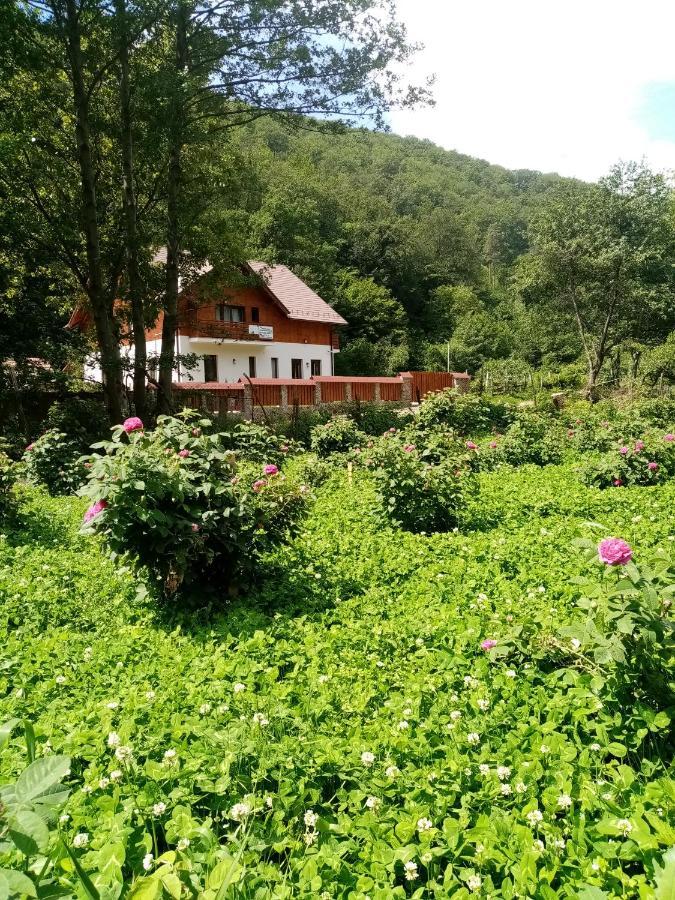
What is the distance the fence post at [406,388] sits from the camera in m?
21.0

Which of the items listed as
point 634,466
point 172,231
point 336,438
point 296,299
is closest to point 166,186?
point 172,231

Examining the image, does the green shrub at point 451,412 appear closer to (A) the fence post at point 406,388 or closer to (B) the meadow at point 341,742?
(A) the fence post at point 406,388

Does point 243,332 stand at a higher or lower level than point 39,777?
higher

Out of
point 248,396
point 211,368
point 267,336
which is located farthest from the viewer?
point 267,336

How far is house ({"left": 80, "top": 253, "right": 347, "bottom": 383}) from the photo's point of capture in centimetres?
2712

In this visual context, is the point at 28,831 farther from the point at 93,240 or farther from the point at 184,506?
the point at 93,240

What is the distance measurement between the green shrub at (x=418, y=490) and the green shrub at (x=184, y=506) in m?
1.84

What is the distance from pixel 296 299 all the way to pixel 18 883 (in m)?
31.7

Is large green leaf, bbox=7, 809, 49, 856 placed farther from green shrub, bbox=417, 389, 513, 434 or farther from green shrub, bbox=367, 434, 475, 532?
green shrub, bbox=417, 389, 513, 434

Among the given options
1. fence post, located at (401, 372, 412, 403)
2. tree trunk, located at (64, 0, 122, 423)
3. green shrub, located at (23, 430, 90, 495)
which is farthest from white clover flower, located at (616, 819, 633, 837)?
fence post, located at (401, 372, 412, 403)

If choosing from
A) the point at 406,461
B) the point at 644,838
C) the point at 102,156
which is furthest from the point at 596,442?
the point at 102,156

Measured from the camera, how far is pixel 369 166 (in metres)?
64.4

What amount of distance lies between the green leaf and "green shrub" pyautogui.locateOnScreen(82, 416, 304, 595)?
2653mm

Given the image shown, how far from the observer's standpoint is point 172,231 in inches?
513
